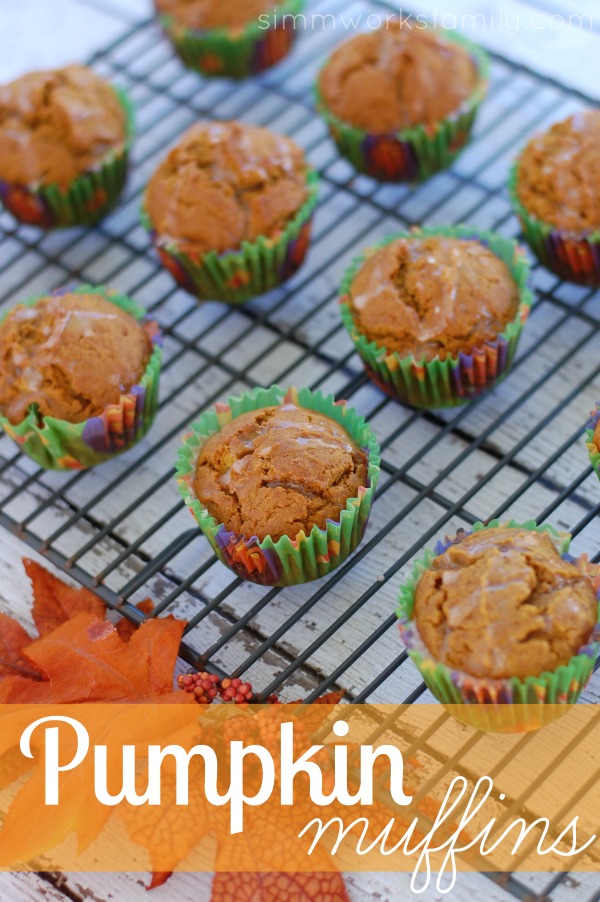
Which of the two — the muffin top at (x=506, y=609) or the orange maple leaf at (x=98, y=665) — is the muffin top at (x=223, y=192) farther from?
the muffin top at (x=506, y=609)

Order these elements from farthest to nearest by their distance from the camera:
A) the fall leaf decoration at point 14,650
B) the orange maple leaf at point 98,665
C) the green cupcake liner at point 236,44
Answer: the green cupcake liner at point 236,44 < the fall leaf decoration at point 14,650 < the orange maple leaf at point 98,665

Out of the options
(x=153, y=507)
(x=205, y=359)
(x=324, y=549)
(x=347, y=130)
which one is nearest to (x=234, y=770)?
(x=324, y=549)

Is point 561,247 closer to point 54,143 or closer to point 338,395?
point 338,395

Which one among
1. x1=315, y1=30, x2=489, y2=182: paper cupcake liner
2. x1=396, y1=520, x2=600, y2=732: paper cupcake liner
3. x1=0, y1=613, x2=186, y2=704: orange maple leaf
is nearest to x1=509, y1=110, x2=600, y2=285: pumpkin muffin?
x1=315, y1=30, x2=489, y2=182: paper cupcake liner

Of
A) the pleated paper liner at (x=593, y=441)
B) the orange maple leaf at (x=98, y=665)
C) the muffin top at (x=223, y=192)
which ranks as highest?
the muffin top at (x=223, y=192)

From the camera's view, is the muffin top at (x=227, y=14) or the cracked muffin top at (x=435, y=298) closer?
the cracked muffin top at (x=435, y=298)

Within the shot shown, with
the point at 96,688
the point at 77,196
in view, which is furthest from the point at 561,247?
the point at 96,688

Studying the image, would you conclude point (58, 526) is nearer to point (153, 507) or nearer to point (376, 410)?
point (153, 507)

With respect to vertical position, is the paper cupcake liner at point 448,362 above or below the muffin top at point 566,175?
below

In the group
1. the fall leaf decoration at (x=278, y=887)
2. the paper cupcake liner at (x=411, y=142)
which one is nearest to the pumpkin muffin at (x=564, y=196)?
the paper cupcake liner at (x=411, y=142)
